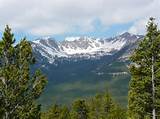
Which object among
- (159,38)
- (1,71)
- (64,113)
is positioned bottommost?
(64,113)

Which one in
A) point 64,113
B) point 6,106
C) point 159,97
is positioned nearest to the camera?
point 6,106

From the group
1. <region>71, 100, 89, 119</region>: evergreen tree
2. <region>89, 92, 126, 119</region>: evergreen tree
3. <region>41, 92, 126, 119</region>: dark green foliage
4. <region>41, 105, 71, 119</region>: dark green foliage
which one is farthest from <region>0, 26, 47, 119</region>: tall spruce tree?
<region>89, 92, 126, 119</region>: evergreen tree

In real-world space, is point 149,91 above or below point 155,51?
below

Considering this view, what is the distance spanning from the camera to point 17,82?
4538 centimetres

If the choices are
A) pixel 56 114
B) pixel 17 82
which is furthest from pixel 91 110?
pixel 17 82

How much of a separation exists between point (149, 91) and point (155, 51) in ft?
14.6

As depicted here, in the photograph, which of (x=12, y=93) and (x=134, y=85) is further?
(x=134, y=85)

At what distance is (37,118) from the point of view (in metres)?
46.3

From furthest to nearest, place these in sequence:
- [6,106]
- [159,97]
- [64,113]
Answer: [64,113], [159,97], [6,106]

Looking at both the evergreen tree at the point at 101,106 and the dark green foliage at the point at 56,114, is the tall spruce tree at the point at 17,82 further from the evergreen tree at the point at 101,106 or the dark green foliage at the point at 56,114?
the evergreen tree at the point at 101,106

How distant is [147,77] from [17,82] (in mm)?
14145

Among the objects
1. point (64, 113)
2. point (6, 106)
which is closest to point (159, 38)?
point (6, 106)

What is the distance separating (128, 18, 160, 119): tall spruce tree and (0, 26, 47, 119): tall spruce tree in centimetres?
1021

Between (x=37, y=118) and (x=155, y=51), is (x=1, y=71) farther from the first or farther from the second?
(x=155, y=51)
